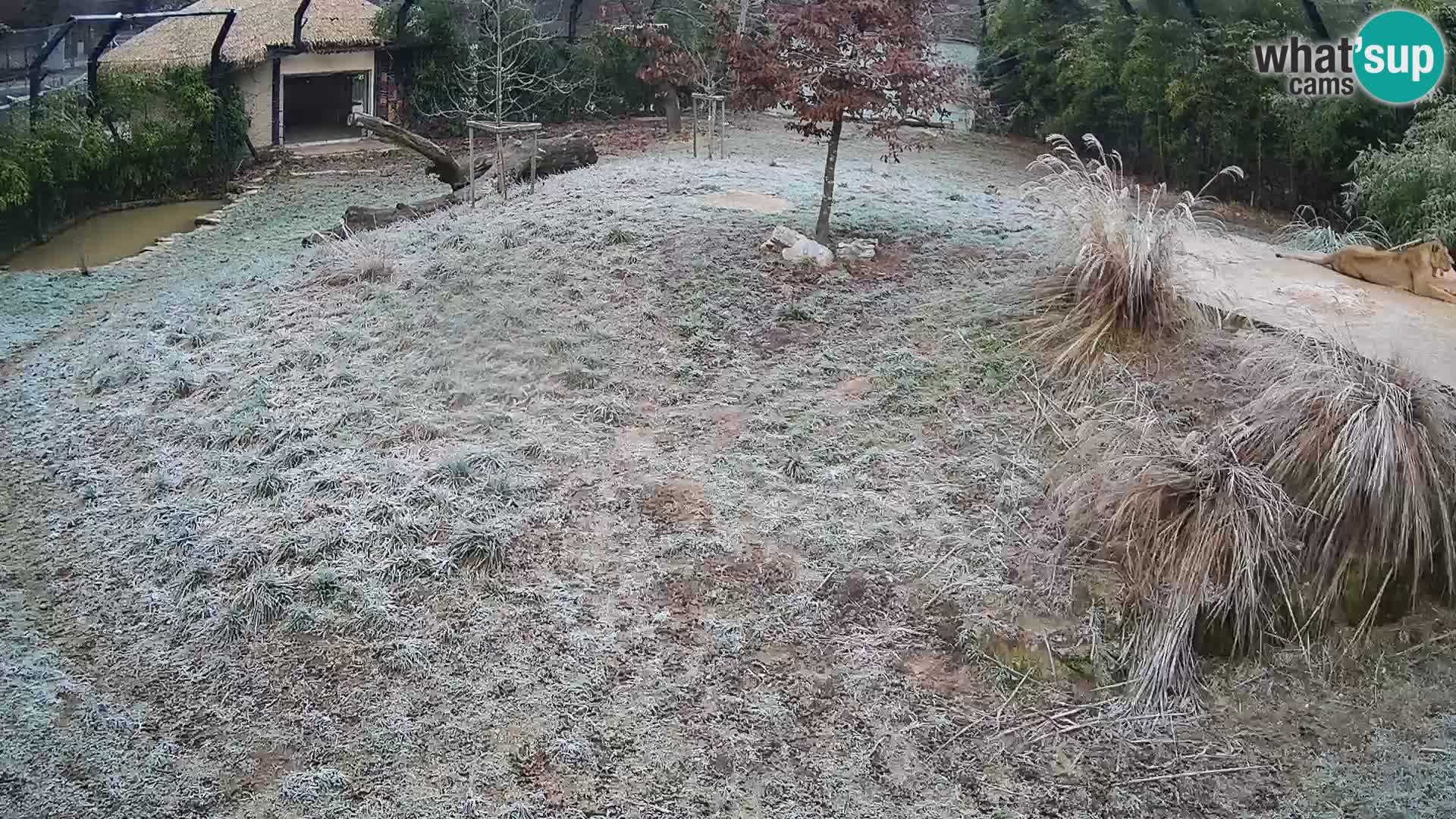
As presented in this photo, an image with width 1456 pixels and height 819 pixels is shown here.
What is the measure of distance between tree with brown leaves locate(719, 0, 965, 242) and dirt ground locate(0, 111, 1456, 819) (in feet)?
2.74

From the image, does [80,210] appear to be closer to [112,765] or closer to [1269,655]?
[112,765]

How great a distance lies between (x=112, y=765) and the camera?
11.0ft

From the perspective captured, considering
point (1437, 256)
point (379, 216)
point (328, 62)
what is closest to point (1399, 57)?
point (1437, 256)

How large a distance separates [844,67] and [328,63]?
9579mm

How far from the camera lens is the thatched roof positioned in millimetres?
11906

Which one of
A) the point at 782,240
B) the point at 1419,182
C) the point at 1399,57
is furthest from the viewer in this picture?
the point at 1399,57

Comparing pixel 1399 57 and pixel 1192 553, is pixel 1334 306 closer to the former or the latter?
pixel 1192 553

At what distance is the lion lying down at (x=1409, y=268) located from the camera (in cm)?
564

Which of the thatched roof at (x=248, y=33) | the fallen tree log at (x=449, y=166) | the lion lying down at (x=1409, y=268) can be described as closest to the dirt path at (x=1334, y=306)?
the lion lying down at (x=1409, y=268)

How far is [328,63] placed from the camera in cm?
1382

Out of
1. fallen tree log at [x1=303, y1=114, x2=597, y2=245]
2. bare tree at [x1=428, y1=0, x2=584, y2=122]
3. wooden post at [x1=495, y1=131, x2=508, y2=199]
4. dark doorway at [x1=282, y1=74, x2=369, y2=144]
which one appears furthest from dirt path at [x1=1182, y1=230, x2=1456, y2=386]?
dark doorway at [x1=282, y1=74, x2=369, y2=144]

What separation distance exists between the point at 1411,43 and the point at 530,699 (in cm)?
838

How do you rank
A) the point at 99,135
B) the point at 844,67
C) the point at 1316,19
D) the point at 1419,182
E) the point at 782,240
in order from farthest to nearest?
the point at 99,135
the point at 1316,19
the point at 1419,182
the point at 782,240
the point at 844,67

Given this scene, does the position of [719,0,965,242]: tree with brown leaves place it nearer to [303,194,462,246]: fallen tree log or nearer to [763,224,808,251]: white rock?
[763,224,808,251]: white rock
